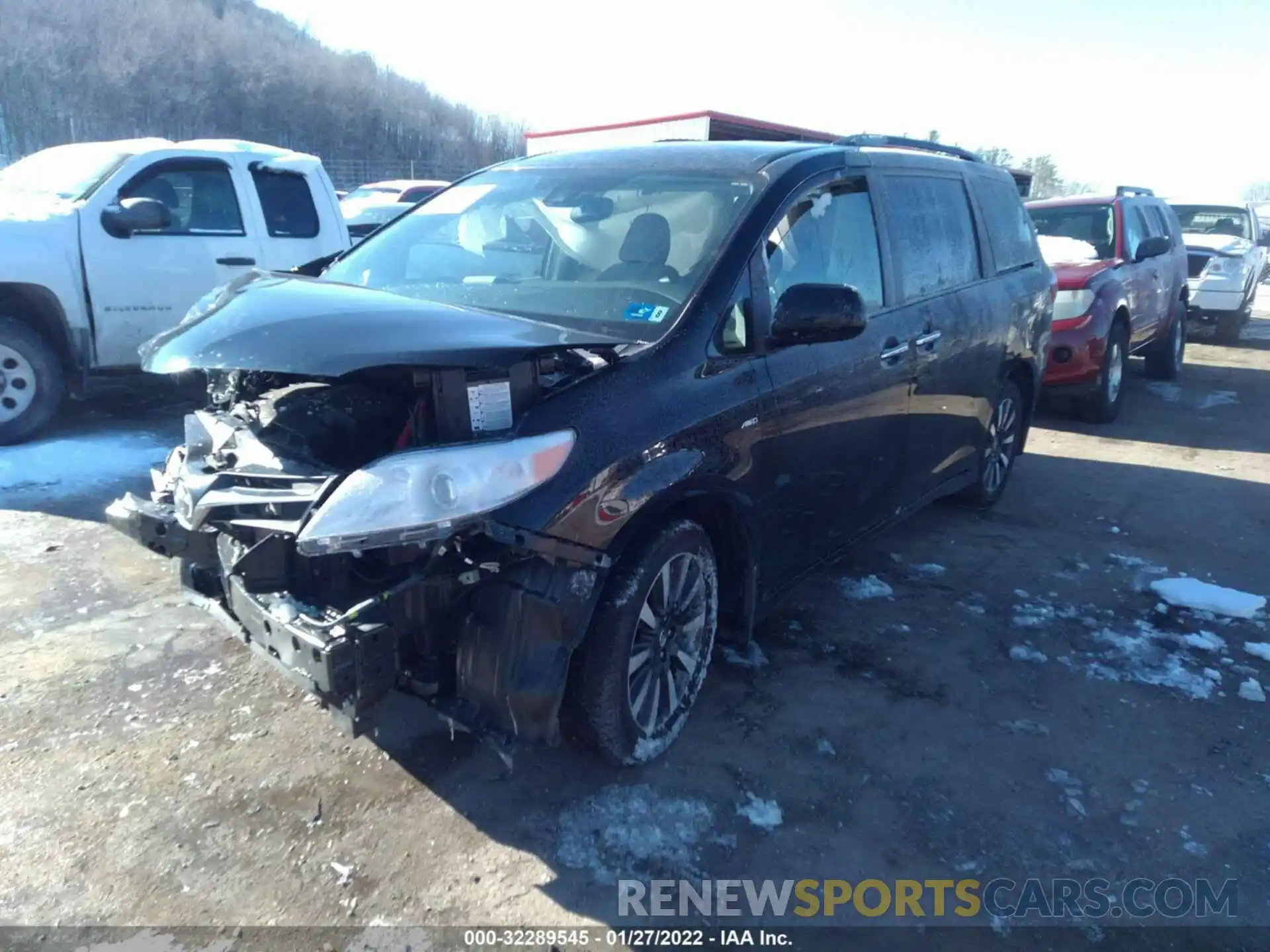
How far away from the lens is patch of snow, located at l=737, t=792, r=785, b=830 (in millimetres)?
2744

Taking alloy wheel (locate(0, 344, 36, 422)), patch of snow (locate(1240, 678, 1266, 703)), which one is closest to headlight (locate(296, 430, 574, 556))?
patch of snow (locate(1240, 678, 1266, 703))

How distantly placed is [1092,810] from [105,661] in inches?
139

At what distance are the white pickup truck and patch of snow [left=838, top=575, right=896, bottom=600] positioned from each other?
467cm

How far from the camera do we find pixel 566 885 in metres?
2.47

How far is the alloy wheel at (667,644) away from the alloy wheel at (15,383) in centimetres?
527

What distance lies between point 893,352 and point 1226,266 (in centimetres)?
1223

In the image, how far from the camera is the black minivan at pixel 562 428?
2.37 metres

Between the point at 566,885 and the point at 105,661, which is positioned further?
the point at 105,661

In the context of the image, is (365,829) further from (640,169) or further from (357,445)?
(640,169)

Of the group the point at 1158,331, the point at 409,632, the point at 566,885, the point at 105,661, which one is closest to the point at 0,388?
the point at 105,661

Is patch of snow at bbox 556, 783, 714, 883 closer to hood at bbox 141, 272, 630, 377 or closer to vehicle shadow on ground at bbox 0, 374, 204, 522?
hood at bbox 141, 272, 630, 377

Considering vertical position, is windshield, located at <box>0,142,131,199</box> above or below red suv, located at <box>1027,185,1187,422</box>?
above

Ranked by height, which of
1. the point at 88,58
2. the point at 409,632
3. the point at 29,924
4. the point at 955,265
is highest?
the point at 88,58

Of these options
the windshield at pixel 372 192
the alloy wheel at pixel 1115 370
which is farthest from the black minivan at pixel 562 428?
the windshield at pixel 372 192
